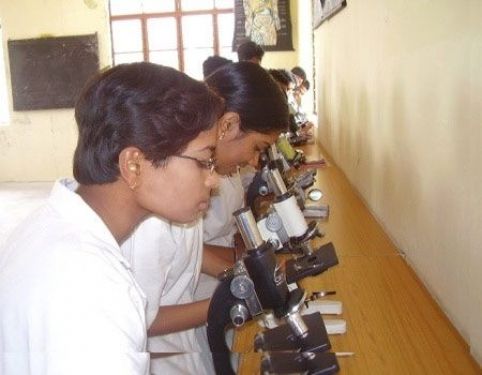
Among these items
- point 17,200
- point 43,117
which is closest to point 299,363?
point 17,200

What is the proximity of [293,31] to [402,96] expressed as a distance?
594 cm

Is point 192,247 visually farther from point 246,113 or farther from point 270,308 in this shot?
point 270,308

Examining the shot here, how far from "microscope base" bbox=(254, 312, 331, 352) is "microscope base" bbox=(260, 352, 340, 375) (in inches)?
0.6

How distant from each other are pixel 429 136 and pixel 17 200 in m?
6.12

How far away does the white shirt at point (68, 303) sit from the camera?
2.43 ft

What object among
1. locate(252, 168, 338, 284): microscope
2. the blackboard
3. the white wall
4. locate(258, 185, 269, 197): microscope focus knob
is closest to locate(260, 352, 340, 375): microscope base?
locate(252, 168, 338, 284): microscope

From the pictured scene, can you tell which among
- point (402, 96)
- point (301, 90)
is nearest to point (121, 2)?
point (301, 90)

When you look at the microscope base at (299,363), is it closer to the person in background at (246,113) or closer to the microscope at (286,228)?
the microscope at (286,228)

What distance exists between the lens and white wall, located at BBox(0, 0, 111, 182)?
23.7ft

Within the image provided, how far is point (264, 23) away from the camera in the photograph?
7395 millimetres

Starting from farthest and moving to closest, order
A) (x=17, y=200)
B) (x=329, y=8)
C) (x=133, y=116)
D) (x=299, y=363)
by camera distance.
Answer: (x=17, y=200) < (x=329, y=8) < (x=299, y=363) < (x=133, y=116)

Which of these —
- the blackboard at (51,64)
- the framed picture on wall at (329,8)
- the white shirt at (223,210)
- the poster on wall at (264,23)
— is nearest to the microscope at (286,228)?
the white shirt at (223,210)

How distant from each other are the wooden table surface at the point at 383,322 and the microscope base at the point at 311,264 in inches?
7.7

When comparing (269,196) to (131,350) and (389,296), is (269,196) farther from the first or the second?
(131,350)
